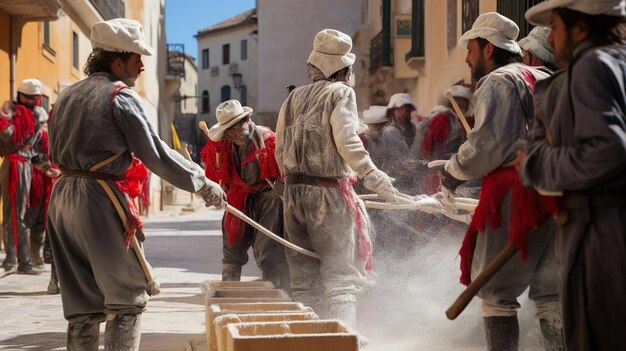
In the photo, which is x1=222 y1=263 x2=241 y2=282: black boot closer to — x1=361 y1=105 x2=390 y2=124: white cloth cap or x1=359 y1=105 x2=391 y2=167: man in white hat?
x1=359 y1=105 x2=391 y2=167: man in white hat

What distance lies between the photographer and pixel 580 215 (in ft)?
12.8

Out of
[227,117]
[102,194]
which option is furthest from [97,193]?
[227,117]

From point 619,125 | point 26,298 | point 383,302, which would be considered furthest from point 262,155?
point 619,125

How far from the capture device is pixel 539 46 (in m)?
6.16

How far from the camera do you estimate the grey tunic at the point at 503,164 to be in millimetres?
5164

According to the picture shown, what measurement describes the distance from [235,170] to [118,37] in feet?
11.4

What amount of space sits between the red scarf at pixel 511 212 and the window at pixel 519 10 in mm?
5706

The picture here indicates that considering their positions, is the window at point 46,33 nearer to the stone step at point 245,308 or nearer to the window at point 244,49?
the stone step at point 245,308

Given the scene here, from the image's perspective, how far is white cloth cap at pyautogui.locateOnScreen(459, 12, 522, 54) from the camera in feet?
17.9

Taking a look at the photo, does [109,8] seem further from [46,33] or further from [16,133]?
[16,133]

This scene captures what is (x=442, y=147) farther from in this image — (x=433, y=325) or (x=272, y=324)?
(x=272, y=324)

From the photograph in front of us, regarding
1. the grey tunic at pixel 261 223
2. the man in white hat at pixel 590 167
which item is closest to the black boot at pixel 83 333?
the man in white hat at pixel 590 167

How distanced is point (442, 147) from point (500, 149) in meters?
4.73

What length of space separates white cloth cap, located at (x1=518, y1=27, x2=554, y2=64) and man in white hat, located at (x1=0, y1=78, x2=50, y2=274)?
25.1 ft
